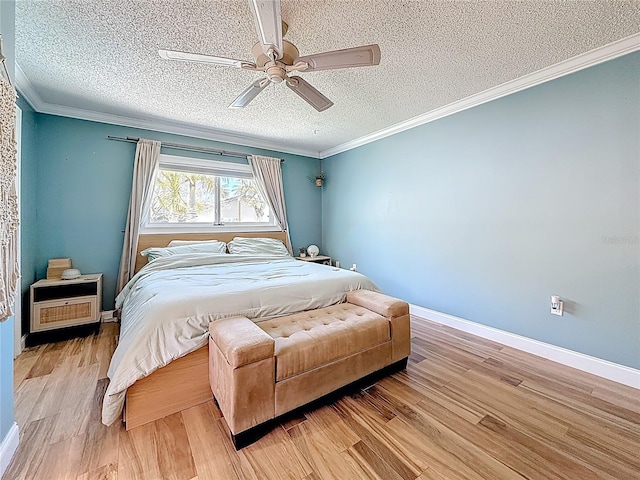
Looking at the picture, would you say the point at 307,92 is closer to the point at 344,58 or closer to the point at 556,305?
the point at 344,58

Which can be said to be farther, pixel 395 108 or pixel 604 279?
pixel 395 108

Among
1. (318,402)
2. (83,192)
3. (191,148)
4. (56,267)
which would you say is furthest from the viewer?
(191,148)

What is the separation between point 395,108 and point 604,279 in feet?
8.34

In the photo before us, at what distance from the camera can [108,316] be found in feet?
11.1

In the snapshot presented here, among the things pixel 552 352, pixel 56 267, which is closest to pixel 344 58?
pixel 552 352

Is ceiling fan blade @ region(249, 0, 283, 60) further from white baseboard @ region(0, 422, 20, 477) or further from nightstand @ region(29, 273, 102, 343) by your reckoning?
nightstand @ region(29, 273, 102, 343)

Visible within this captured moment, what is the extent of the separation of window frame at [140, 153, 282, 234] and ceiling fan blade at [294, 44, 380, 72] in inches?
110

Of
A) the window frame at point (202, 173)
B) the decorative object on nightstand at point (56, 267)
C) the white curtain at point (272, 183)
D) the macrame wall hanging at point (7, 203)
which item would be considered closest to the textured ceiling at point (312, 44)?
the window frame at point (202, 173)

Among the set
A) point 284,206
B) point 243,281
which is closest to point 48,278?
point 243,281

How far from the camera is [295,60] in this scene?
1.66 meters

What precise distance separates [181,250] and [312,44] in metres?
2.68

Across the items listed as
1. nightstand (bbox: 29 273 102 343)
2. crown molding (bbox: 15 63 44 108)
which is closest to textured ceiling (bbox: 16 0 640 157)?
crown molding (bbox: 15 63 44 108)

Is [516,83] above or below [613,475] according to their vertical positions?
above

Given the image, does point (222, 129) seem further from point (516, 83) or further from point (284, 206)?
point (516, 83)
